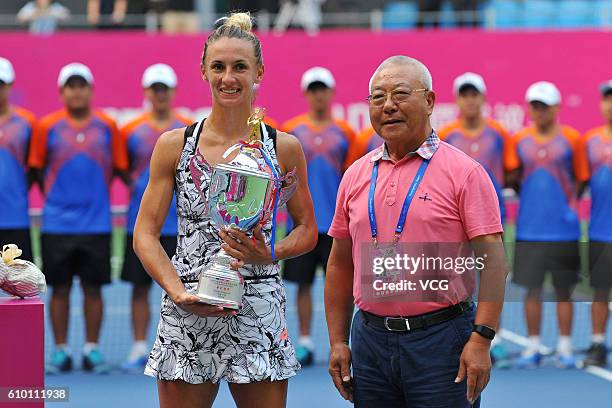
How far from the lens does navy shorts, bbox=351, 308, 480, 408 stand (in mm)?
3932

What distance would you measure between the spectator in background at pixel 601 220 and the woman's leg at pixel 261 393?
16.8ft

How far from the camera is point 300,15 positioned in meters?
17.1

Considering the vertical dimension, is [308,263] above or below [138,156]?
below

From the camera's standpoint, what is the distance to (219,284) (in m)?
3.88

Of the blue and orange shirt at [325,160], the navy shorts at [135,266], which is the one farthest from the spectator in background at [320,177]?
the navy shorts at [135,266]

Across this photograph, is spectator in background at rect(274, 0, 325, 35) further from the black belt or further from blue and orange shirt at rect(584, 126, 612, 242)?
the black belt

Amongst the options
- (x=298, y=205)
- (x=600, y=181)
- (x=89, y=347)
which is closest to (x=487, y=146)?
(x=600, y=181)

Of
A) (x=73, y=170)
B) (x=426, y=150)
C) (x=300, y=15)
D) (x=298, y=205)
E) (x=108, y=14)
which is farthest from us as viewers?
(x=300, y=15)

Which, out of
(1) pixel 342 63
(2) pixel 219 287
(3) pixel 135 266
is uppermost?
(1) pixel 342 63

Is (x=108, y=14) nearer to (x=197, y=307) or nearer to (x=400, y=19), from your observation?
(x=400, y=19)

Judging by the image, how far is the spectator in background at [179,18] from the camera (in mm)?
17109

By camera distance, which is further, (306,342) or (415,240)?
(306,342)

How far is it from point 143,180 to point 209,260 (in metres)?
4.85

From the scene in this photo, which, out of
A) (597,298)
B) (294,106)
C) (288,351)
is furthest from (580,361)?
(294,106)
